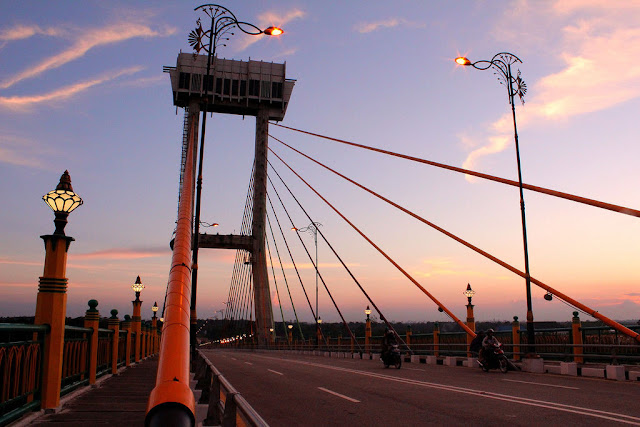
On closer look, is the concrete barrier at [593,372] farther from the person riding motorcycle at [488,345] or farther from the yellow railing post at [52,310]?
the yellow railing post at [52,310]

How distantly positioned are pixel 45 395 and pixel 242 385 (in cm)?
792

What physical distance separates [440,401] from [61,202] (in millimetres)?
8031

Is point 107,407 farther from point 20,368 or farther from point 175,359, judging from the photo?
point 175,359

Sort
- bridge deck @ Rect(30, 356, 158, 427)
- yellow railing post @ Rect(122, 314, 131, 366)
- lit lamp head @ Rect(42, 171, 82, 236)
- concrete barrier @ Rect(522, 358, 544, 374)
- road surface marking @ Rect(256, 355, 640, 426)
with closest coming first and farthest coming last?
bridge deck @ Rect(30, 356, 158, 427)
lit lamp head @ Rect(42, 171, 82, 236)
road surface marking @ Rect(256, 355, 640, 426)
yellow railing post @ Rect(122, 314, 131, 366)
concrete barrier @ Rect(522, 358, 544, 374)

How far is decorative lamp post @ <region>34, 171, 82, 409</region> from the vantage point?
752 cm

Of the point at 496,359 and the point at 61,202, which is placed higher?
the point at 61,202

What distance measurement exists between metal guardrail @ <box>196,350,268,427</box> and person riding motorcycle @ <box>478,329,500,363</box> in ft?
43.0

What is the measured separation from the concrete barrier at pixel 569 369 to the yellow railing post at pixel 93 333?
597 inches

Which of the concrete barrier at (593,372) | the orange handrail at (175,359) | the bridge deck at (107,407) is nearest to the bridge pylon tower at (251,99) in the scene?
the concrete barrier at (593,372)

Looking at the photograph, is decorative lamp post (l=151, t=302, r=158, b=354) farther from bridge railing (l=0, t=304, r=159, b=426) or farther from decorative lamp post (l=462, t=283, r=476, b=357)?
bridge railing (l=0, t=304, r=159, b=426)

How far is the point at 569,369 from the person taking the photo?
1878 cm

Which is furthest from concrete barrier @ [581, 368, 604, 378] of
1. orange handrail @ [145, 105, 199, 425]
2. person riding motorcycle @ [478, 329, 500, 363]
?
orange handrail @ [145, 105, 199, 425]

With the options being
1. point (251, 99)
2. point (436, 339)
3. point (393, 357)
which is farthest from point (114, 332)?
point (251, 99)

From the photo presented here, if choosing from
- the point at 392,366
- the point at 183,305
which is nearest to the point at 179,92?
the point at 392,366
